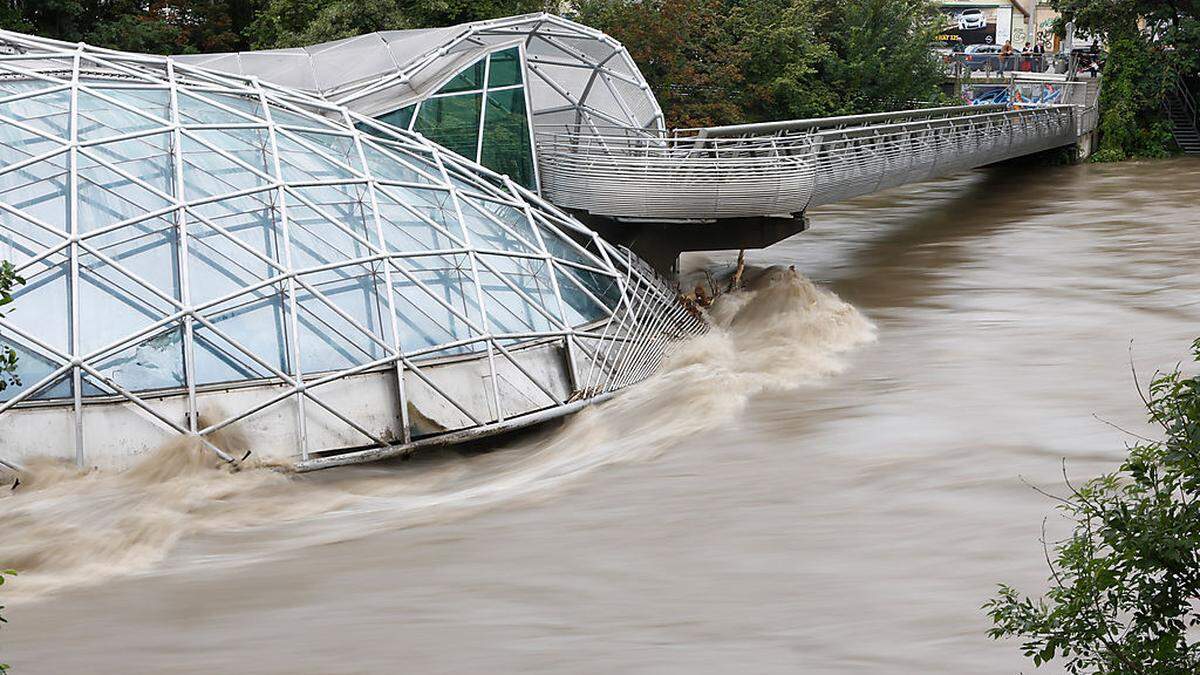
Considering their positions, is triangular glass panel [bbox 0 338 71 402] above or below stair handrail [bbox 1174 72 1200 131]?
below

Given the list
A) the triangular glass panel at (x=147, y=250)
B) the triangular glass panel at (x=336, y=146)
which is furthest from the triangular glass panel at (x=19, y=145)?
the triangular glass panel at (x=336, y=146)

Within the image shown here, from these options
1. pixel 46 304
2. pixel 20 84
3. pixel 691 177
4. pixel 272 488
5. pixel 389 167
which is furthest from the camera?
pixel 691 177

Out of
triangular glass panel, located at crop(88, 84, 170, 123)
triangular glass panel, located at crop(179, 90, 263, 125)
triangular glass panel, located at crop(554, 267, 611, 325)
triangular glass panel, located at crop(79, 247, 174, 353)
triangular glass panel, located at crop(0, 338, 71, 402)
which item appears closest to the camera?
triangular glass panel, located at crop(0, 338, 71, 402)

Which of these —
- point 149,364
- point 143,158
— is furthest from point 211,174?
point 149,364

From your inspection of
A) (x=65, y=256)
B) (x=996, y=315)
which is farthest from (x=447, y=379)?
(x=996, y=315)

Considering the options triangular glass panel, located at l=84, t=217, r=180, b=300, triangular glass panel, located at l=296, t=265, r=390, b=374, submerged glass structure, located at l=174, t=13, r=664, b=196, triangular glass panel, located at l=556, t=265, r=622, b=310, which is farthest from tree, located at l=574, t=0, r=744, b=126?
triangular glass panel, located at l=84, t=217, r=180, b=300

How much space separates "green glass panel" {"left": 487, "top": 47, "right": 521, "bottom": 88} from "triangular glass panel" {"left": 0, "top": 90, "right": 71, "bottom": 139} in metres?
9.26

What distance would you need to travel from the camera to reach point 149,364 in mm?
16734

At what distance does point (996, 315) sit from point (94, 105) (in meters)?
16.2

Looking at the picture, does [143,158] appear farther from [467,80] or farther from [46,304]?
[467,80]

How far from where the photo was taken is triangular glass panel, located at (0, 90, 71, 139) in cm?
1877

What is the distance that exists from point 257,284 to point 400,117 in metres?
9.14

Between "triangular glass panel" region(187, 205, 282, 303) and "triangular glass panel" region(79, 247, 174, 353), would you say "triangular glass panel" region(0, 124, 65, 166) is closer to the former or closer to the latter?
"triangular glass panel" region(79, 247, 174, 353)

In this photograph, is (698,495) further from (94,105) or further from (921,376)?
(94,105)
